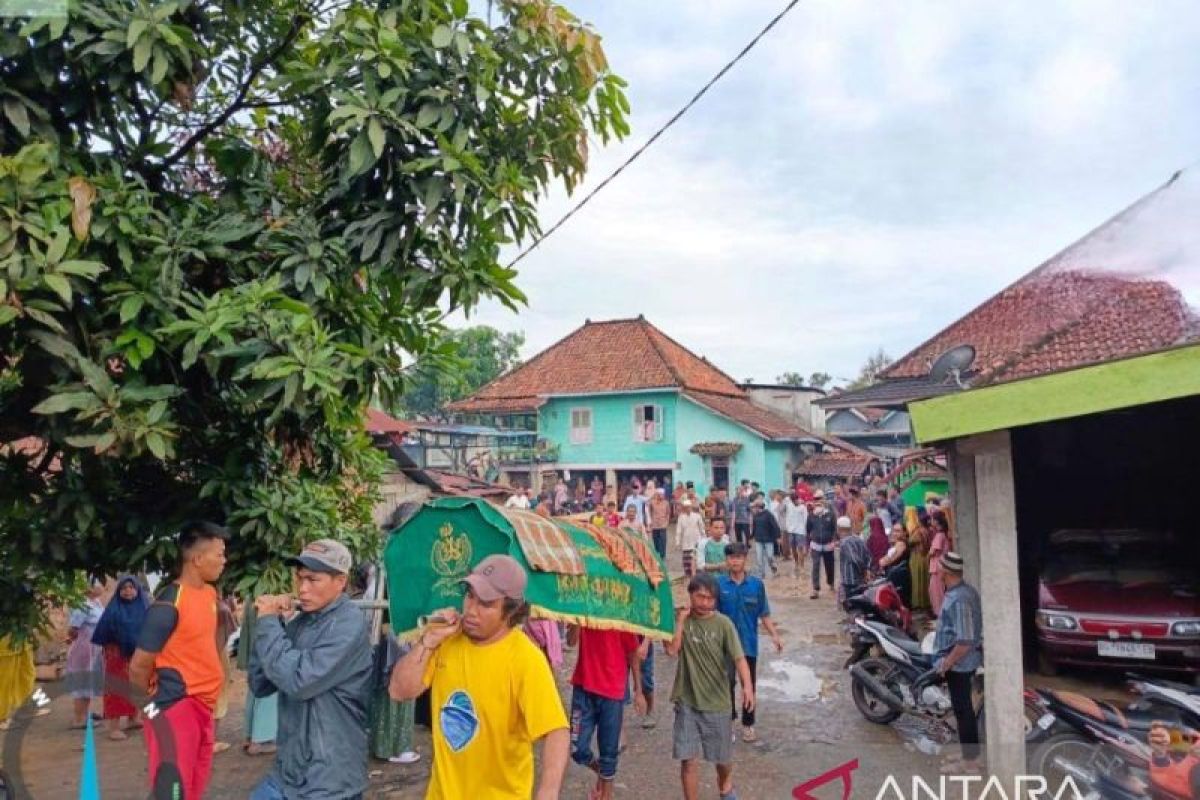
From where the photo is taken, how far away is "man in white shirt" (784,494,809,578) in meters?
17.1

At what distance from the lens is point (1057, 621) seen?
713cm

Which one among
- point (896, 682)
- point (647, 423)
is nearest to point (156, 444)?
point (896, 682)

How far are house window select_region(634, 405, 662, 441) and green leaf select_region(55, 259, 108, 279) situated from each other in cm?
2870

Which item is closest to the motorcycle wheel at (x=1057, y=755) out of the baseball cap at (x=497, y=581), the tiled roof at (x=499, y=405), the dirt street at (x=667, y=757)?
the dirt street at (x=667, y=757)

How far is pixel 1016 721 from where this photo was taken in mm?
6020

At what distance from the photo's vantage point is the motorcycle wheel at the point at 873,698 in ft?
24.7

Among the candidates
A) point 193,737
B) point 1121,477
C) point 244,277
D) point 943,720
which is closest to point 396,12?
point 244,277

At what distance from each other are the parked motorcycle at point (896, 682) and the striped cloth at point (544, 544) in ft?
13.0

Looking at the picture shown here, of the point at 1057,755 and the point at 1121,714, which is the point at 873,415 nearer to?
the point at 1057,755

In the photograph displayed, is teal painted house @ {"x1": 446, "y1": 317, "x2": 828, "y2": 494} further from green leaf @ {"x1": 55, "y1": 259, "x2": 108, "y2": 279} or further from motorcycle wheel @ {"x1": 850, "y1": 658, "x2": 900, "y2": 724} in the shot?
green leaf @ {"x1": 55, "y1": 259, "x2": 108, "y2": 279}

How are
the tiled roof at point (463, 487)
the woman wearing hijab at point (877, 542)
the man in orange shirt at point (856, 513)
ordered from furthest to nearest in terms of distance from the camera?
the tiled roof at point (463, 487)
the man in orange shirt at point (856, 513)
the woman wearing hijab at point (877, 542)

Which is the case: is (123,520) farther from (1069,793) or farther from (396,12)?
(1069,793)

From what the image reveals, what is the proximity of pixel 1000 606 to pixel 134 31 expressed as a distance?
20.6ft

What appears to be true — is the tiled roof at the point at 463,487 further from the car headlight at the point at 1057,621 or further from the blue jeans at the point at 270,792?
the blue jeans at the point at 270,792
